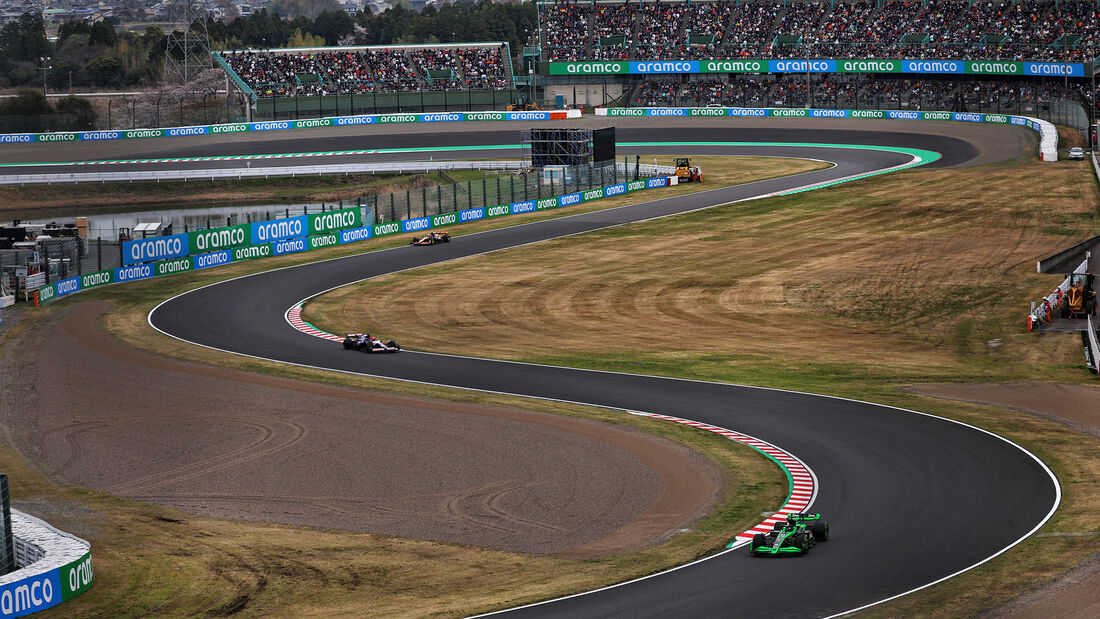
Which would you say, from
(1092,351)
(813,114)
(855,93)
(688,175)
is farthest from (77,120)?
(1092,351)

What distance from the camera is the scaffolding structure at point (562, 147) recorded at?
73.2 m

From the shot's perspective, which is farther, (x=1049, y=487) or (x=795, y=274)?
(x=795, y=274)

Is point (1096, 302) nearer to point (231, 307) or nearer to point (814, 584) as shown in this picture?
point (814, 584)

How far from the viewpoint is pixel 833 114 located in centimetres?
10212

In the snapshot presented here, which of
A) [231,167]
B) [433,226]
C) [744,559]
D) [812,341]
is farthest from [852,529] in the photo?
[231,167]

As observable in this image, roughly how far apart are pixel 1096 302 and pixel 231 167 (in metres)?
62.4

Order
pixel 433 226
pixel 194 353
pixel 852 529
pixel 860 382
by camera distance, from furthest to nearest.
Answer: pixel 433 226 < pixel 194 353 < pixel 860 382 < pixel 852 529

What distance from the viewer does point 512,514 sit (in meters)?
23.6

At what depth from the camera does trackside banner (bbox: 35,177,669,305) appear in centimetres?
5219

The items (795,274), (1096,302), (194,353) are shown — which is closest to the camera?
(194,353)

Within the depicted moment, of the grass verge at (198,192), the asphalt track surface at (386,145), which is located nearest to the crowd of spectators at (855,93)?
the asphalt track surface at (386,145)

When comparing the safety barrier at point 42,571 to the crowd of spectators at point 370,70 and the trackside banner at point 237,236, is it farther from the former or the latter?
the crowd of spectators at point 370,70

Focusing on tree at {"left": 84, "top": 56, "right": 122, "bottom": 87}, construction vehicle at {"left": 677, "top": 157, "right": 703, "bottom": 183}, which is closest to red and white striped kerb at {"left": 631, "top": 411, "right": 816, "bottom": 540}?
construction vehicle at {"left": 677, "top": 157, "right": 703, "bottom": 183}

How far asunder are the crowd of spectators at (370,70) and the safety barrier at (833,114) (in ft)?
50.4
